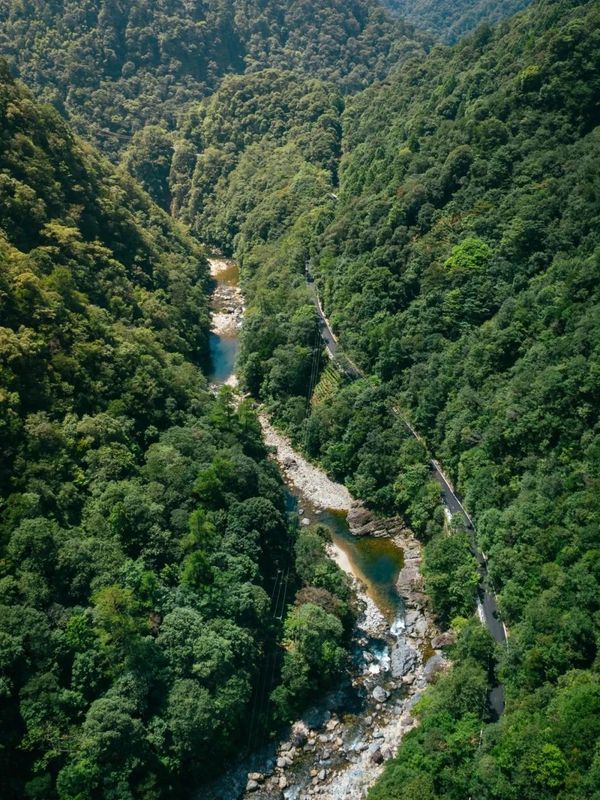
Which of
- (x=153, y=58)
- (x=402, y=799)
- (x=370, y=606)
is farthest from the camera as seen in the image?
(x=153, y=58)

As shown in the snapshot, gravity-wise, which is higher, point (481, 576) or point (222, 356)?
point (222, 356)

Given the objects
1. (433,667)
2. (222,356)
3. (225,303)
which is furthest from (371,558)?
(225,303)

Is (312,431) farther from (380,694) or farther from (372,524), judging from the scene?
(380,694)

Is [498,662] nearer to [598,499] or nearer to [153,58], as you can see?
[598,499]

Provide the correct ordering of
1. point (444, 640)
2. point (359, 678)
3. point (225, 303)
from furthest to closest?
point (225, 303) < point (444, 640) < point (359, 678)

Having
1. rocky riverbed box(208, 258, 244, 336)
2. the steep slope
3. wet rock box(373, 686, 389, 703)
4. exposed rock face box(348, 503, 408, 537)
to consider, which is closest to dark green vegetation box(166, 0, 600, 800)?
the steep slope

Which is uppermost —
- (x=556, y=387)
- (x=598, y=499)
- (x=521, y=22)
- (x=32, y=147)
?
(x=521, y=22)

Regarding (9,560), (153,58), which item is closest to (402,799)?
(9,560)
